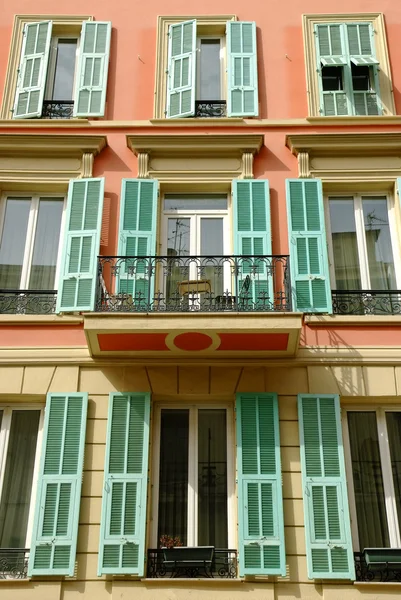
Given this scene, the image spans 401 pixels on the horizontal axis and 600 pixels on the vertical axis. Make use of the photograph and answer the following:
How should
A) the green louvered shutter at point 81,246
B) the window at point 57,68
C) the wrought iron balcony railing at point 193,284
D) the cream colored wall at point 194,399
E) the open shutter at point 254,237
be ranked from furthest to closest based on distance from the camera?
the window at point 57,68 < the green louvered shutter at point 81,246 < the open shutter at point 254,237 < the wrought iron balcony railing at point 193,284 < the cream colored wall at point 194,399

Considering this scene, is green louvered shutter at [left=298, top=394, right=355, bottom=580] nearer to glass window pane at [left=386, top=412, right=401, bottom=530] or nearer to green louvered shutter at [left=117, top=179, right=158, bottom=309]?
glass window pane at [left=386, top=412, right=401, bottom=530]

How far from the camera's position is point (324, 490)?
27.9 ft

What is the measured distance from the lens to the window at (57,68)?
11.5 m

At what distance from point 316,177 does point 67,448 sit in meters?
5.24

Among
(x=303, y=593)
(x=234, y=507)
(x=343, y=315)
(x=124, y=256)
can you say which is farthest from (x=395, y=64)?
(x=303, y=593)

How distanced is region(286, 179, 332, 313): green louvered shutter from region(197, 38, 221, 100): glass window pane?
2466mm

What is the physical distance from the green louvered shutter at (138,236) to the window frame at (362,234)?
250 centimetres

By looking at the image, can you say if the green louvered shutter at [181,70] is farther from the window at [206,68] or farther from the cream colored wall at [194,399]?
the cream colored wall at [194,399]

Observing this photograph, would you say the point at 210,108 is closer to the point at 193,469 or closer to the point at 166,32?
the point at 166,32

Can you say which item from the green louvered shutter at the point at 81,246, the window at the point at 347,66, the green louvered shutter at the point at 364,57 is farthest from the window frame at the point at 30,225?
the green louvered shutter at the point at 364,57

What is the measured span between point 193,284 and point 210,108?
358 cm

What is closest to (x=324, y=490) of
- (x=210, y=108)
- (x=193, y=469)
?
(x=193, y=469)

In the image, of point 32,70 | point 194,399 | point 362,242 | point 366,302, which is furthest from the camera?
point 32,70

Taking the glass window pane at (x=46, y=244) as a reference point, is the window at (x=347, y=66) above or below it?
above
